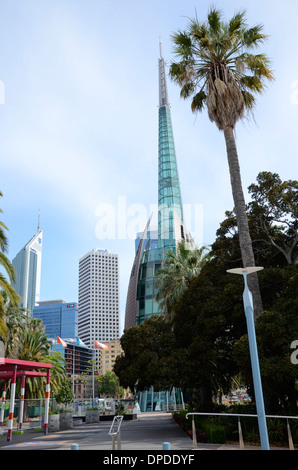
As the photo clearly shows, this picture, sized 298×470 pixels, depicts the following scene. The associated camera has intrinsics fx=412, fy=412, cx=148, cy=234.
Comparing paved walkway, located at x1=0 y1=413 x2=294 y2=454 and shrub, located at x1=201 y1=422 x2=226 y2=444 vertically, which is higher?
shrub, located at x1=201 y1=422 x2=226 y2=444

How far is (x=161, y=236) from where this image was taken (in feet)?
235

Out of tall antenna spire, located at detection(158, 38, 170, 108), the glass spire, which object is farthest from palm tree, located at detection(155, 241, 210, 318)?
tall antenna spire, located at detection(158, 38, 170, 108)

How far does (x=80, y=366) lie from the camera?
197 metres

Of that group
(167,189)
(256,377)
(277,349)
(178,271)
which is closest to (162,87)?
(167,189)

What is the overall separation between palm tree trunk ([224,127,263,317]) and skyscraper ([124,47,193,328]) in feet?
162

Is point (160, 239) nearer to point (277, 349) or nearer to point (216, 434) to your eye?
point (216, 434)

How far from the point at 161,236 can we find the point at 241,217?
176 feet

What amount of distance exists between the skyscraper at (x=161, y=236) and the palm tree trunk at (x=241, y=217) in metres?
49.3

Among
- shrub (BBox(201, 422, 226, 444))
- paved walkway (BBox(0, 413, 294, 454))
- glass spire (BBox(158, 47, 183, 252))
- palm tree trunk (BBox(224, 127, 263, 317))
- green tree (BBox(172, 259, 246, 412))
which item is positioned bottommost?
paved walkway (BBox(0, 413, 294, 454))

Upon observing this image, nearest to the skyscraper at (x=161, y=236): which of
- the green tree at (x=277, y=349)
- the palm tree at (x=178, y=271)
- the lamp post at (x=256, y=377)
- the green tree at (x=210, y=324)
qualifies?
the palm tree at (x=178, y=271)

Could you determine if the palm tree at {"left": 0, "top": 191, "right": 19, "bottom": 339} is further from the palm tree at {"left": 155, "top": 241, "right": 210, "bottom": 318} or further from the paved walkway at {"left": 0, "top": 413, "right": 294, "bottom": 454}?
the palm tree at {"left": 155, "top": 241, "right": 210, "bottom": 318}

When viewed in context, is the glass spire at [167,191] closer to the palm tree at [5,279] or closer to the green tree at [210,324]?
the green tree at [210,324]

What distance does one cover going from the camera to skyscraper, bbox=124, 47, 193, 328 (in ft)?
232

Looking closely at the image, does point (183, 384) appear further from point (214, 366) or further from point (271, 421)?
point (271, 421)
